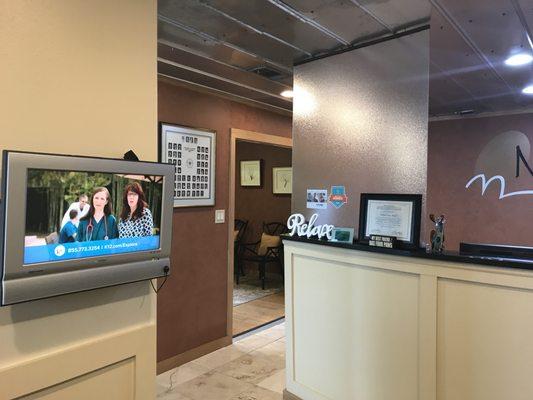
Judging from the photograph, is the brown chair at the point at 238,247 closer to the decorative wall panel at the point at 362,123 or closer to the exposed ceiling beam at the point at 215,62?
the exposed ceiling beam at the point at 215,62

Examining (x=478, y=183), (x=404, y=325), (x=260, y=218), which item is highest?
(x=478, y=183)

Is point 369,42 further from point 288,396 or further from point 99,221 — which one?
point 288,396

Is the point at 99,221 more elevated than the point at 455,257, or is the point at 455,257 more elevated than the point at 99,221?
the point at 99,221

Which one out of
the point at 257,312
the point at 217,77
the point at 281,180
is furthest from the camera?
the point at 281,180

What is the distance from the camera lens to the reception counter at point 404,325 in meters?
1.79

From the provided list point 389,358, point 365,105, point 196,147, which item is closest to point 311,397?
point 389,358

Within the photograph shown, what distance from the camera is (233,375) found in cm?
315

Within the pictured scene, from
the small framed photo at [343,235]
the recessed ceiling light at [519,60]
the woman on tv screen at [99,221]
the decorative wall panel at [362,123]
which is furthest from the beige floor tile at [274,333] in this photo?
the recessed ceiling light at [519,60]

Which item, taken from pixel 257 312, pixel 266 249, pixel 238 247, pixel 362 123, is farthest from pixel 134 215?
pixel 238 247

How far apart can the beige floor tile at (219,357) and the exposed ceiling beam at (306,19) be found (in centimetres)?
267

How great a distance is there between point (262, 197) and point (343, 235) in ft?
13.3

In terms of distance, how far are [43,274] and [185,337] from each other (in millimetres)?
2390

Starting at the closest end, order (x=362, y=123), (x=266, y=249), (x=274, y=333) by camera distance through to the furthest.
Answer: (x=362, y=123) → (x=274, y=333) → (x=266, y=249)

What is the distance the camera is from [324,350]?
2494 mm
